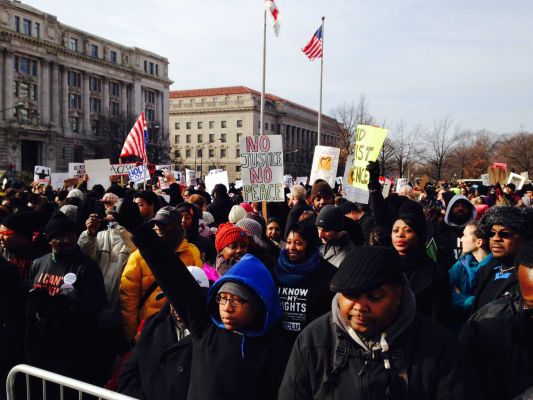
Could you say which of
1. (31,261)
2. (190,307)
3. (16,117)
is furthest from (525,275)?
(16,117)

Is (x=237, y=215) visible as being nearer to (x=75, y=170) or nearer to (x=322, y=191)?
(x=322, y=191)

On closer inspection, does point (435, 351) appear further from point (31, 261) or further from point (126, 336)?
point (31, 261)

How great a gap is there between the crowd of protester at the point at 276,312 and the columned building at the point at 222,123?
94.5 meters

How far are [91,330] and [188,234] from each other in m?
2.40

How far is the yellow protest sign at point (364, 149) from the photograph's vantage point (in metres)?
8.35

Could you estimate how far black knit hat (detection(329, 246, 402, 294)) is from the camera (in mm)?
2174

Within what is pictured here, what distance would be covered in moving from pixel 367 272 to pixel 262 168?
20.6 ft

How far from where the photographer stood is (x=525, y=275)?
2441 mm

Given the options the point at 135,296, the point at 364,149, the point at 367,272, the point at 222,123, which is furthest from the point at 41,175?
the point at 222,123

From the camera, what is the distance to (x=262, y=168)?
27.6 ft

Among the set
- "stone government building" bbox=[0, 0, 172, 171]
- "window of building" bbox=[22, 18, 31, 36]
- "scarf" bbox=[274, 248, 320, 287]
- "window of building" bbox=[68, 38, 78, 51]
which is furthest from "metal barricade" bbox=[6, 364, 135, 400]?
"window of building" bbox=[68, 38, 78, 51]

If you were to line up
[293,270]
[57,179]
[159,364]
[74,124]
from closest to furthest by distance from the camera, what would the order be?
[159,364], [293,270], [57,179], [74,124]

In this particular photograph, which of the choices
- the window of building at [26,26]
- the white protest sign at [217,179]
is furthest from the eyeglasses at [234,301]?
the window of building at [26,26]

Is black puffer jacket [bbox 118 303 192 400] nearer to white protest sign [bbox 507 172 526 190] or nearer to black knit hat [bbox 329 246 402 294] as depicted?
black knit hat [bbox 329 246 402 294]
